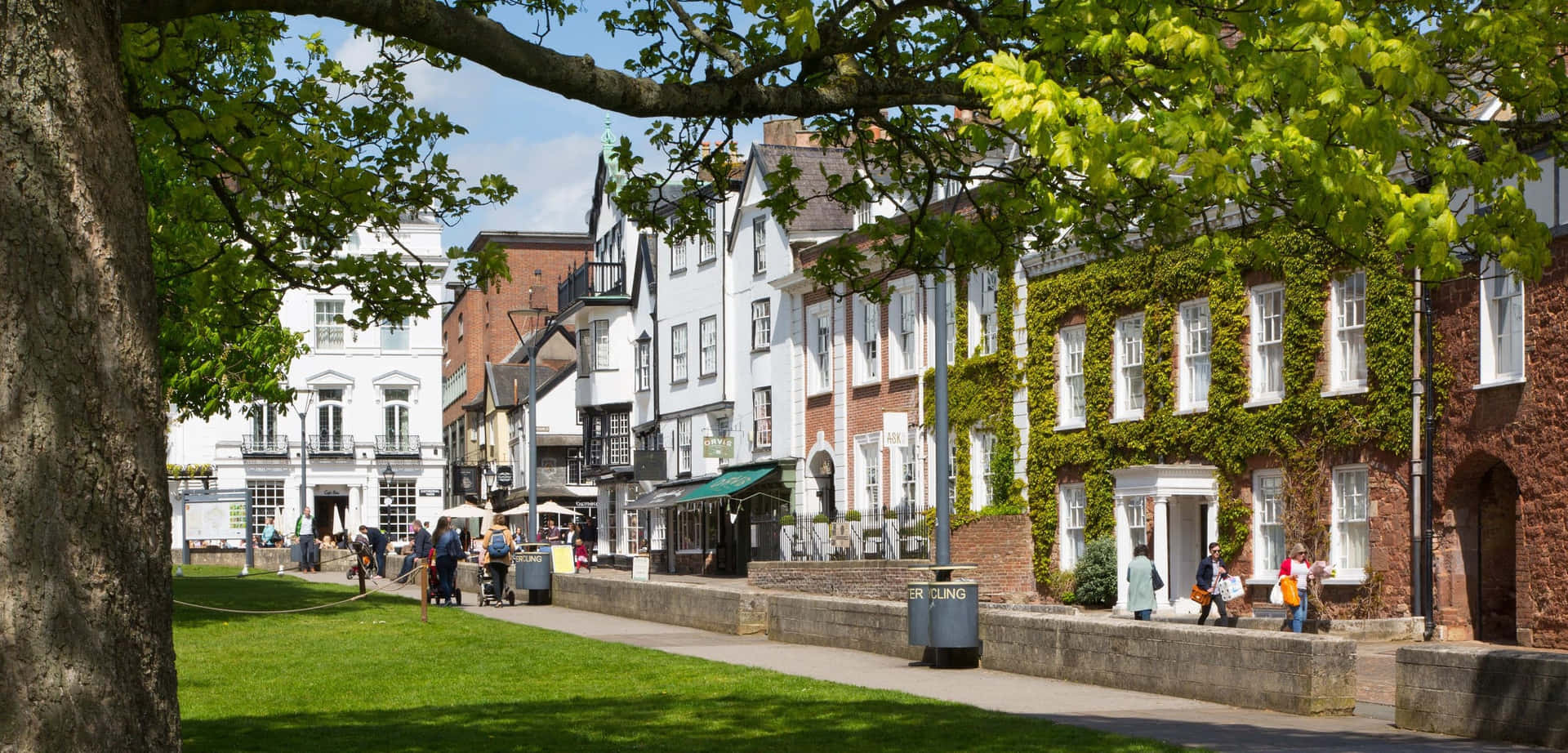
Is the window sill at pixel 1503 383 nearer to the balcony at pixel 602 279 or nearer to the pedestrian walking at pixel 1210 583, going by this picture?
the pedestrian walking at pixel 1210 583

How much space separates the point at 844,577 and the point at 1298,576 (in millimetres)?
10818

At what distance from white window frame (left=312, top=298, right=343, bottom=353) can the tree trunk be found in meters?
77.6

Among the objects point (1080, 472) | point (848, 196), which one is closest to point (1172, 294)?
point (1080, 472)

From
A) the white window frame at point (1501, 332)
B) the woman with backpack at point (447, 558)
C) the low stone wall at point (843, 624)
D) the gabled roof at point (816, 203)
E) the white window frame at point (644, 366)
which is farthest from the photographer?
the white window frame at point (644, 366)

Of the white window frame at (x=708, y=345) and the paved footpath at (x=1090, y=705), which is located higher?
the white window frame at (x=708, y=345)

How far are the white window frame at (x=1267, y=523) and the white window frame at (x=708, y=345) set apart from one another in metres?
25.7

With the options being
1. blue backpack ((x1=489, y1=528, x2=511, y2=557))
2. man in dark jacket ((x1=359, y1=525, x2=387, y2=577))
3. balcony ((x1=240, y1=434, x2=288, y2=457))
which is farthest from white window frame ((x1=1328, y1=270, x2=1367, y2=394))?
balcony ((x1=240, y1=434, x2=288, y2=457))

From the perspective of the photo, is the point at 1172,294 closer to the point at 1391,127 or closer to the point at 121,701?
the point at 1391,127

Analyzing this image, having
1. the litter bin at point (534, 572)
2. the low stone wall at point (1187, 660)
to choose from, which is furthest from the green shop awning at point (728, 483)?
the low stone wall at point (1187, 660)

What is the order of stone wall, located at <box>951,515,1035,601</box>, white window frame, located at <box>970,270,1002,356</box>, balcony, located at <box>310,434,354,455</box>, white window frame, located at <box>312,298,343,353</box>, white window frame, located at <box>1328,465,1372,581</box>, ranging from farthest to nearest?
balcony, located at <box>310,434,354,455</box> < white window frame, located at <box>312,298,343,353</box> < white window frame, located at <box>970,270,1002,356</box> < stone wall, located at <box>951,515,1035,601</box> < white window frame, located at <box>1328,465,1372,581</box>

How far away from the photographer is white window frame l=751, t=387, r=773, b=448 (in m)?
→ 53.0

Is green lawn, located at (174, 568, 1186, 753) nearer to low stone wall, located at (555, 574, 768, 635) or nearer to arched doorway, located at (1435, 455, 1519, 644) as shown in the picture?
low stone wall, located at (555, 574, 768, 635)

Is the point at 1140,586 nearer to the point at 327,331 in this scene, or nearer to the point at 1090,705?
the point at 1090,705

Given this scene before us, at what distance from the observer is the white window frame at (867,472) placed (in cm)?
4617
